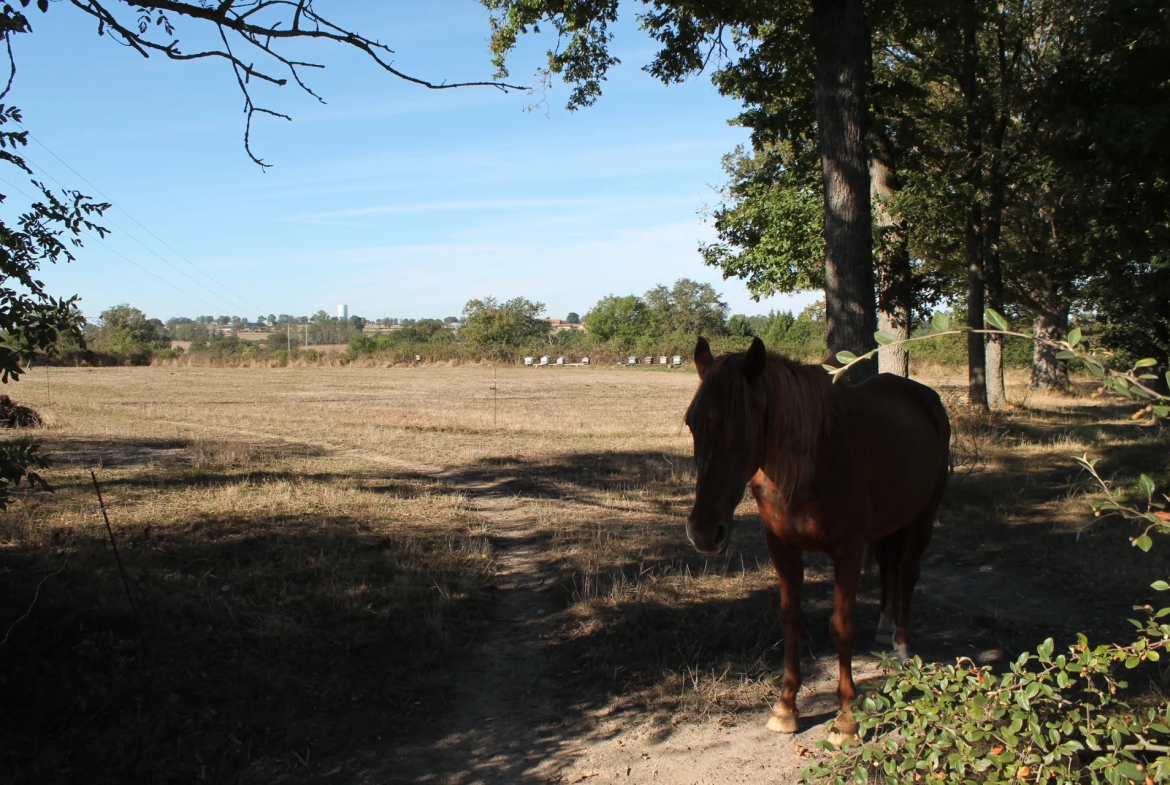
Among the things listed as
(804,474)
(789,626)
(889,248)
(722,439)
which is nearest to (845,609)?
(789,626)

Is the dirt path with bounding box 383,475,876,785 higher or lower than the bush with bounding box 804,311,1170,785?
lower

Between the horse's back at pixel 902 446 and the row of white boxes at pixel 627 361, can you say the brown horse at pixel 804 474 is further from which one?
the row of white boxes at pixel 627 361

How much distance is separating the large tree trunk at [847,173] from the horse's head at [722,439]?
4.96m

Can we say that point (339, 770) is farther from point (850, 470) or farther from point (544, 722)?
point (850, 470)

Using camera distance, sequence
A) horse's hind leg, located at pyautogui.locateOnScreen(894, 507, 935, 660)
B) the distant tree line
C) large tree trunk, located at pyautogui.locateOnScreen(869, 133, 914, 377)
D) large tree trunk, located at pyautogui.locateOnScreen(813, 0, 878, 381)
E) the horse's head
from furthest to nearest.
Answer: the distant tree line → large tree trunk, located at pyautogui.locateOnScreen(869, 133, 914, 377) → large tree trunk, located at pyautogui.locateOnScreen(813, 0, 878, 381) → horse's hind leg, located at pyautogui.locateOnScreen(894, 507, 935, 660) → the horse's head

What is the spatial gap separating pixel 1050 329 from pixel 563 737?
26801mm

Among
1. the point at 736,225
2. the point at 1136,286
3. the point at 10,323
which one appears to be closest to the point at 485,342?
the point at 736,225

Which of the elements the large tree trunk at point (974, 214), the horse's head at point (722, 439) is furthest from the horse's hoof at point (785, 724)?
the large tree trunk at point (974, 214)

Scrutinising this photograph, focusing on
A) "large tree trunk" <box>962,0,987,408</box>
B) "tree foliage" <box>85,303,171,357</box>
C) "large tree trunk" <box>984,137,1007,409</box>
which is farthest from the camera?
"tree foliage" <box>85,303,171,357</box>

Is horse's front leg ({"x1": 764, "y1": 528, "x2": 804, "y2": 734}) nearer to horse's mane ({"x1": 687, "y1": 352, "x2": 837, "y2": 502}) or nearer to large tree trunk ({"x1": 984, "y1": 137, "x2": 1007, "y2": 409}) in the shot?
horse's mane ({"x1": 687, "y1": 352, "x2": 837, "y2": 502})

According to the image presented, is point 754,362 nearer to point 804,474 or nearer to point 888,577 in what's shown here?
point 804,474

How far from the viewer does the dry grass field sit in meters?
4.08

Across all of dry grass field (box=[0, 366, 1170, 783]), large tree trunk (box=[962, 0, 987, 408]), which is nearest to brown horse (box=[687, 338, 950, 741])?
dry grass field (box=[0, 366, 1170, 783])

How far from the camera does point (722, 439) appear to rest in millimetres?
→ 3371
